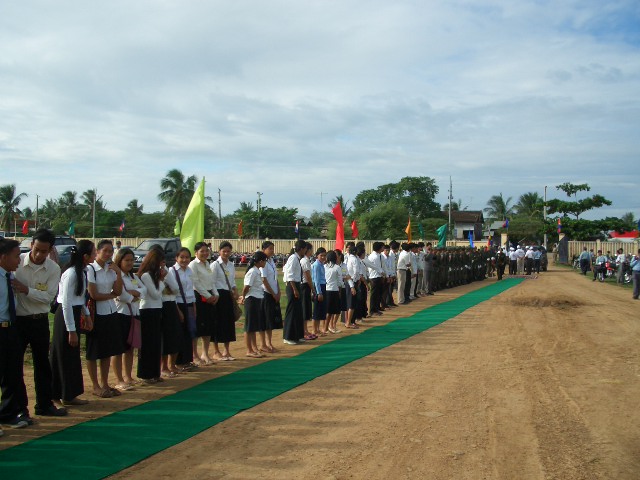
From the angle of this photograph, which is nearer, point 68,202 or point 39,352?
point 39,352

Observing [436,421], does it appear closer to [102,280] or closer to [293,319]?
[102,280]

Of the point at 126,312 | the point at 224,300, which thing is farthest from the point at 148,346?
the point at 224,300

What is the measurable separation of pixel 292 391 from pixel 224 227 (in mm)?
62157

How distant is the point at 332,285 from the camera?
41.5 ft

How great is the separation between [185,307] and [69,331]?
7.23 ft

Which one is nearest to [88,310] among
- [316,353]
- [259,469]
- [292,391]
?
[292,391]

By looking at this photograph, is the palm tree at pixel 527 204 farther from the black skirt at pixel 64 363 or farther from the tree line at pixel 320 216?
the black skirt at pixel 64 363

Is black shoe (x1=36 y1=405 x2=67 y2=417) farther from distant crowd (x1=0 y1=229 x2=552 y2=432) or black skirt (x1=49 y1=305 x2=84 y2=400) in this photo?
black skirt (x1=49 y1=305 x2=84 y2=400)

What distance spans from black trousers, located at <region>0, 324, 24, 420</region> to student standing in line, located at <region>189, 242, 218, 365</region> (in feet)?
10.7

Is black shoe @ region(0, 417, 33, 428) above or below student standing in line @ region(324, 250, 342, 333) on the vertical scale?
below

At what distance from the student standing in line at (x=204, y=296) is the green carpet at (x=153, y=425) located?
2.90 ft

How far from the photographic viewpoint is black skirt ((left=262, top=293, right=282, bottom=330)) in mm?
10195

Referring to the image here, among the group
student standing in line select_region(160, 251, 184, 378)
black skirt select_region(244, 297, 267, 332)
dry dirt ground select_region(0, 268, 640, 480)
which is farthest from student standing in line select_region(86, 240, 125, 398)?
black skirt select_region(244, 297, 267, 332)

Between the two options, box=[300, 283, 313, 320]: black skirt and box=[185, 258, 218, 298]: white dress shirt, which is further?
box=[300, 283, 313, 320]: black skirt
